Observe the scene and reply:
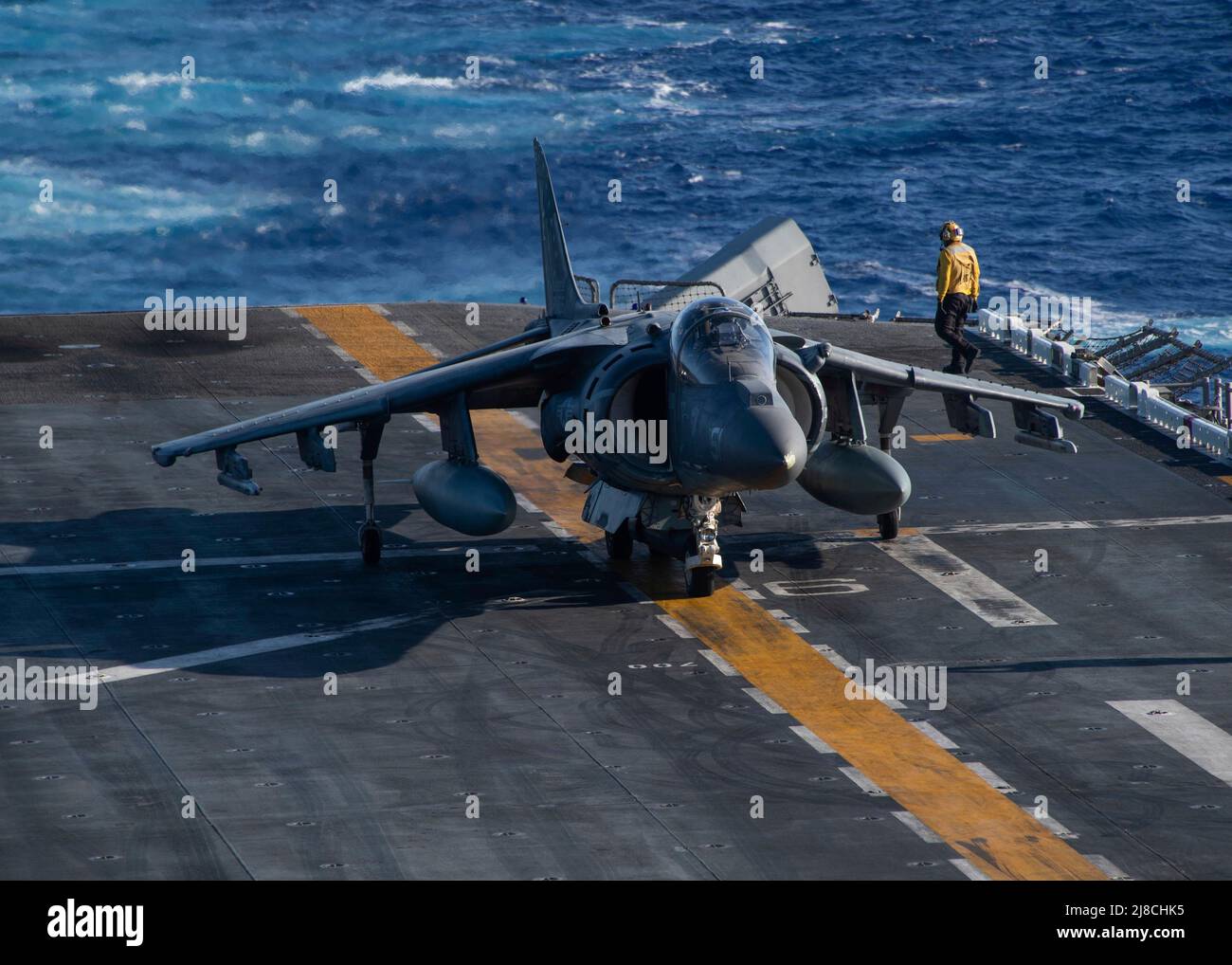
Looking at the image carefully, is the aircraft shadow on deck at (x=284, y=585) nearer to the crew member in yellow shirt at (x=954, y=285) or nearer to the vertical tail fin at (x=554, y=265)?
the vertical tail fin at (x=554, y=265)

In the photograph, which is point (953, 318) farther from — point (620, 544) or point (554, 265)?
point (620, 544)

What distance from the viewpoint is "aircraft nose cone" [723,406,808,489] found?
25844 mm

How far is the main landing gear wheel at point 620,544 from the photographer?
30516 mm

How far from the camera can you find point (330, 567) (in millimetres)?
30531

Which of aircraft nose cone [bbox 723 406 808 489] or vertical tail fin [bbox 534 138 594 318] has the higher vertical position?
vertical tail fin [bbox 534 138 594 318]

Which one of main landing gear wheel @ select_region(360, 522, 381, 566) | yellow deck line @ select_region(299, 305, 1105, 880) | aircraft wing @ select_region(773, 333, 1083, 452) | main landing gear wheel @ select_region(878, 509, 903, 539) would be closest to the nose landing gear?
yellow deck line @ select_region(299, 305, 1105, 880)

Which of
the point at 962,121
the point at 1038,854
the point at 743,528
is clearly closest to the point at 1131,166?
the point at 962,121

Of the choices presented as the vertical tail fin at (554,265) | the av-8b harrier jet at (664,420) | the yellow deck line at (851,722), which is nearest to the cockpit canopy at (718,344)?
the av-8b harrier jet at (664,420)

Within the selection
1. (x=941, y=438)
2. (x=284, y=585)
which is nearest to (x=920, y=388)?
(x=941, y=438)

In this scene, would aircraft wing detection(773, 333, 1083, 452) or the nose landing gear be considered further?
aircraft wing detection(773, 333, 1083, 452)

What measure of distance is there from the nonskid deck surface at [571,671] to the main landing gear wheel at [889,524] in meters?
0.43

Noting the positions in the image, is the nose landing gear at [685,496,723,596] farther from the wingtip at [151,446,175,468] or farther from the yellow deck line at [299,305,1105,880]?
the wingtip at [151,446,175,468]

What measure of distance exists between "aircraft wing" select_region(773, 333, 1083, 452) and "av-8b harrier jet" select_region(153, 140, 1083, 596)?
0.11ft

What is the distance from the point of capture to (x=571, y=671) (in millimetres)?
26203
